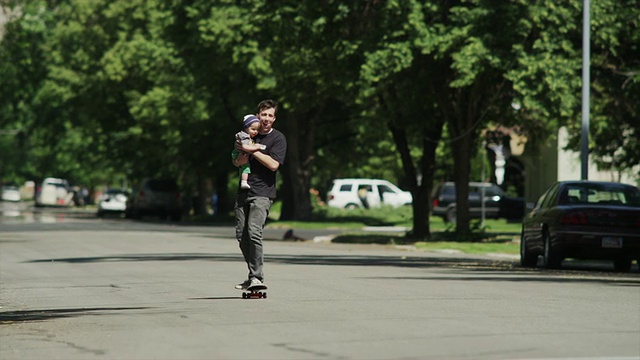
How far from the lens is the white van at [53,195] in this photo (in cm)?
11200

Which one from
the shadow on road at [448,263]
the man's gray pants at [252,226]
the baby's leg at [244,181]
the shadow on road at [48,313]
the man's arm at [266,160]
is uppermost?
the man's arm at [266,160]

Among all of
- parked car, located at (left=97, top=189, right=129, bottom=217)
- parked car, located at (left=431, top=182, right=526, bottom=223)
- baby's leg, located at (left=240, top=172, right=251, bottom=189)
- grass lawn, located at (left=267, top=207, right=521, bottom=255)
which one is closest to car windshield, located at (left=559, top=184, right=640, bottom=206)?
grass lawn, located at (left=267, top=207, right=521, bottom=255)

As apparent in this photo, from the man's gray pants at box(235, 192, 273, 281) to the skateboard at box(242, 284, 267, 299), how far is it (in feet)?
0.46

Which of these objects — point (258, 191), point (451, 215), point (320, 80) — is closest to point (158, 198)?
point (451, 215)

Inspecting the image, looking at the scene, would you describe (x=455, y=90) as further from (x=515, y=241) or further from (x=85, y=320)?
(x=85, y=320)

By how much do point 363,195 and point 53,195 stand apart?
5008cm

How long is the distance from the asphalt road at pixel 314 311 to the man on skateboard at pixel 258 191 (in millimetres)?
499

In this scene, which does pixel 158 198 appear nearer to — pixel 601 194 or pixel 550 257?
pixel 601 194

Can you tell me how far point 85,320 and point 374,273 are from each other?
7.95m

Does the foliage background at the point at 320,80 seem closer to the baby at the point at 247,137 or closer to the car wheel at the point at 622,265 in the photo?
the car wheel at the point at 622,265

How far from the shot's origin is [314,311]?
42.7 feet

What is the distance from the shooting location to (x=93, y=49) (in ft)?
227

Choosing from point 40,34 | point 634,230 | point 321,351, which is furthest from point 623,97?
point 40,34

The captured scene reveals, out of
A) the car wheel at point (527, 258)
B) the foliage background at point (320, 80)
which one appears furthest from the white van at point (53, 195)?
the car wheel at point (527, 258)
